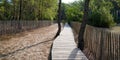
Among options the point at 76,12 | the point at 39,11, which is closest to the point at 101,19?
the point at 39,11

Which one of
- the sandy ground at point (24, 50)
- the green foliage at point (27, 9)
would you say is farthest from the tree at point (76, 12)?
the sandy ground at point (24, 50)

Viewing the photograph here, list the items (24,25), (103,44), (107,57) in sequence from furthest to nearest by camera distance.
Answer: (24,25) → (103,44) → (107,57)

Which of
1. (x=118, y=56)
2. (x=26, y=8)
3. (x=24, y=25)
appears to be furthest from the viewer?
(x=26, y=8)

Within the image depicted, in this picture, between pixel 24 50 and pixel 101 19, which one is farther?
pixel 101 19

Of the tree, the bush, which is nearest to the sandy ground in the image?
the bush

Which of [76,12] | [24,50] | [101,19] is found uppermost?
[76,12]

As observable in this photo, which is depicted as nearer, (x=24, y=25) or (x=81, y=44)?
(x=81, y=44)

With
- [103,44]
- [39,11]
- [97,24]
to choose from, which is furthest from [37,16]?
[103,44]

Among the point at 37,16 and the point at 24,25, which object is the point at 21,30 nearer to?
Answer: the point at 24,25

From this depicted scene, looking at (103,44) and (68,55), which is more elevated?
(103,44)

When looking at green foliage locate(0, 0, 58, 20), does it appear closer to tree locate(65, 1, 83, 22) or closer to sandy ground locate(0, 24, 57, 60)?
tree locate(65, 1, 83, 22)

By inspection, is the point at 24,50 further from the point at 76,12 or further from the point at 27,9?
the point at 76,12

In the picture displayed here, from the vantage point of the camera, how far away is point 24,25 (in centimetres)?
3250

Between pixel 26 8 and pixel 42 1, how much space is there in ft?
16.4
